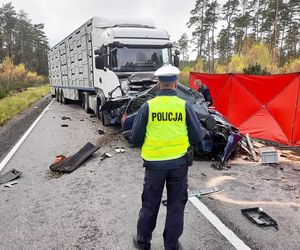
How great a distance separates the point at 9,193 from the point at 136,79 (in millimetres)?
5771

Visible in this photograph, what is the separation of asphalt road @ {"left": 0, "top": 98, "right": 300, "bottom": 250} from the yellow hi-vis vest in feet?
3.58

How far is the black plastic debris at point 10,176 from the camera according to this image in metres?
5.89

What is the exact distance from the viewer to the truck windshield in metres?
10.5

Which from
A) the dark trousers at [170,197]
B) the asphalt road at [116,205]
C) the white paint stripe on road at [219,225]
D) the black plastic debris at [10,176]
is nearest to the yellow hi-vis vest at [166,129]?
the dark trousers at [170,197]

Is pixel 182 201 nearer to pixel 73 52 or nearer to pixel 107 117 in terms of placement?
pixel 107 117

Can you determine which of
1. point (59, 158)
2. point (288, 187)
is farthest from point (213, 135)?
point (59, 158)

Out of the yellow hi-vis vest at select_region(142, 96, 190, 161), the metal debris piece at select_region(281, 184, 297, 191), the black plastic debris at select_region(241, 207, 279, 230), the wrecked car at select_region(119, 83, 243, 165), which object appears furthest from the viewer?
the wrecked car at select_region(119, 83, 243, 165)

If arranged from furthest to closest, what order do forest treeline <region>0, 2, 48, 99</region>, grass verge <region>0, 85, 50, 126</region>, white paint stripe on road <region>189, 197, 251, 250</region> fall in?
forest treeline <region>0, 2, 48, 99</region>
grass verge <region>0, 85, 50, 126</region>
white paint stripe on road <region>189, 197, 251, 250</region>

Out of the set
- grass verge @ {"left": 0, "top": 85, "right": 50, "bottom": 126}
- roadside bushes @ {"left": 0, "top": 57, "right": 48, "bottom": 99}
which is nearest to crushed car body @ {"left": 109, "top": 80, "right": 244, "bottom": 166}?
grass verge @ {"left": 0, "top": 85, "right": 50, "bottom": 126}

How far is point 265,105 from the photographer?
9.21 m

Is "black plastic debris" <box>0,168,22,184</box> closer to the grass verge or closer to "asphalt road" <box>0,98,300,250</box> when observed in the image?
"asphalt road" <box>0,98,300,250</box>

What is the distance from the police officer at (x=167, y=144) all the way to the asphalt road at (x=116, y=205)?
479 mm

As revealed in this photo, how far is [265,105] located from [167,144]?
22.6 feet

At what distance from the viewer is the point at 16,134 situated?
35.0 ft
